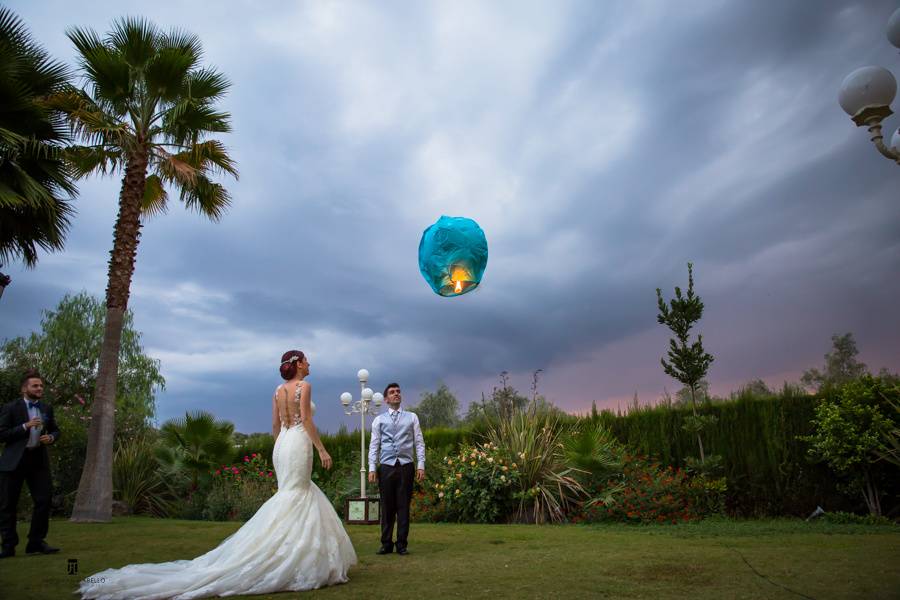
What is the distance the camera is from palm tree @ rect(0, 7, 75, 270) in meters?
11.7

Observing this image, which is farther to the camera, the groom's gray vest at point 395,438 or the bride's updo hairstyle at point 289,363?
the groom's gray vest at point 395,438

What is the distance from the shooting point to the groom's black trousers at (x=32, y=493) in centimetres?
748

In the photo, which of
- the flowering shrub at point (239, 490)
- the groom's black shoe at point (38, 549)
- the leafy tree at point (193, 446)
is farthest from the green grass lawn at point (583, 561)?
the leafy tree at point (193, 446)

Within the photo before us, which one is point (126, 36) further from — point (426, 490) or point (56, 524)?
point (426, 490)

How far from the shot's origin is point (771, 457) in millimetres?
12195

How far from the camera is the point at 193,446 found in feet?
54.9

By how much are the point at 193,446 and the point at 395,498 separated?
1106 centimetres

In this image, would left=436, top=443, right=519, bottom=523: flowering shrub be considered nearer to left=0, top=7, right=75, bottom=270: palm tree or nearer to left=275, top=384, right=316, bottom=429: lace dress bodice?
left=275, top=384, right=316, bottom=429: lace dress bodice

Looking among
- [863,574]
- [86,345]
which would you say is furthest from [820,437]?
[86,345]

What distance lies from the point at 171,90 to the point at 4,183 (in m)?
4.18

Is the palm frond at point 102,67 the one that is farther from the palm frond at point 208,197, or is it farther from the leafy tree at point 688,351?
the leafy tree at point 688,351

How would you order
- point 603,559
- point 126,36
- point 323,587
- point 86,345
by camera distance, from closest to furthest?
point 323,587 < point 603,559 < point 126,36 < point 86,345

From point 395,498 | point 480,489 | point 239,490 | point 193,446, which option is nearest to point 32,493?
point 395,498

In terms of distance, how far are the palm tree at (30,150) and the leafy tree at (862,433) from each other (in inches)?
583
